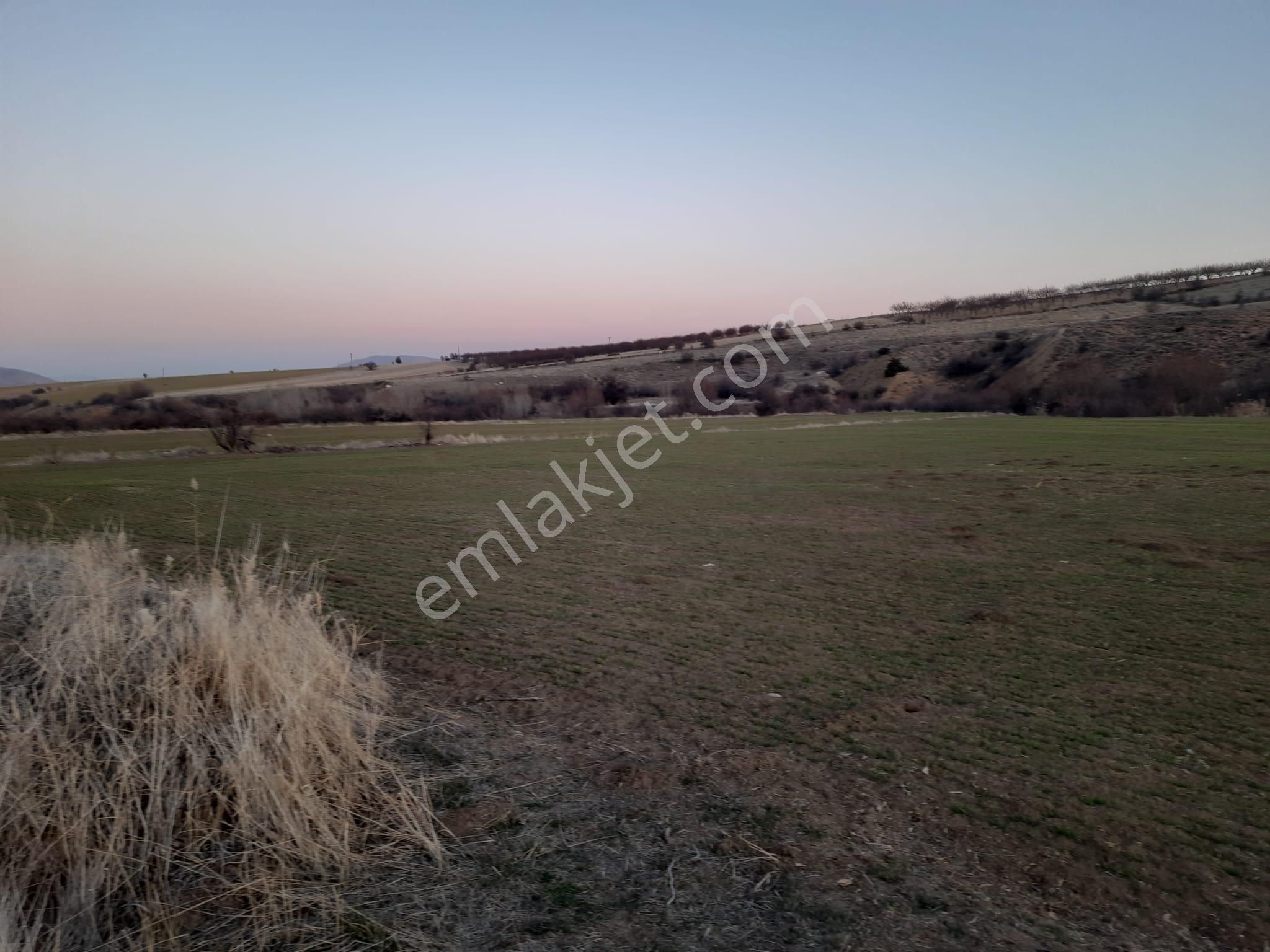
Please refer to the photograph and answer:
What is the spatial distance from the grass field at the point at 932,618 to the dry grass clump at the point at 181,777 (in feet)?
6.26

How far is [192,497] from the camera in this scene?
15.6m

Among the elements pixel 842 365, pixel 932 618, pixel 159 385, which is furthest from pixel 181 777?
pixel 159 385

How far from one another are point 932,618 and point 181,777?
5.67m

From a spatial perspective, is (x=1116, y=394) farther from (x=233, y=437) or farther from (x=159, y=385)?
(x=159, y=385)

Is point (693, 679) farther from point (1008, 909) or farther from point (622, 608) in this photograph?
point (1008, 909)

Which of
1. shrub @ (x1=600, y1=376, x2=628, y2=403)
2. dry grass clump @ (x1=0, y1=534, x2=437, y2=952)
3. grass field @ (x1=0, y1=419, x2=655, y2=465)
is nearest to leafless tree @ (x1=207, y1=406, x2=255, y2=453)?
grass field @ (x1=0, y1=419, x2=655, y2=465)

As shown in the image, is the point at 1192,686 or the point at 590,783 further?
the point at 1192,686

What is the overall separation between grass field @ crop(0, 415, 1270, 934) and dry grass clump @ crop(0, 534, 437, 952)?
191 centimetres

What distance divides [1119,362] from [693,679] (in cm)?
5448

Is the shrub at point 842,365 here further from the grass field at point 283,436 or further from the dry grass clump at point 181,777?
the dry grass clump at point 181,777

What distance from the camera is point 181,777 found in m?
3.82

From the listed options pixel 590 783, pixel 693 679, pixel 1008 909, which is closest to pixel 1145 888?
pixel 1008 909

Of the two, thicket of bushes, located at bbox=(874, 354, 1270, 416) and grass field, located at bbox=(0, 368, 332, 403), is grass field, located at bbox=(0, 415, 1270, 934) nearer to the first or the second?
thicket of bushes, located at bbox=(874, 354, 1270, 416)

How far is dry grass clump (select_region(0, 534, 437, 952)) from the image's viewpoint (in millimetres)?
3254
